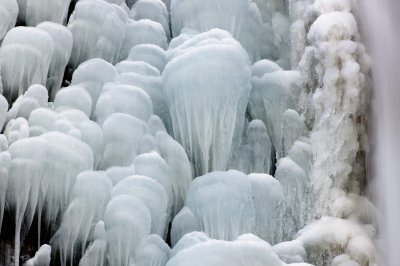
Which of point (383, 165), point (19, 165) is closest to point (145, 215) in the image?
point (19, 165)

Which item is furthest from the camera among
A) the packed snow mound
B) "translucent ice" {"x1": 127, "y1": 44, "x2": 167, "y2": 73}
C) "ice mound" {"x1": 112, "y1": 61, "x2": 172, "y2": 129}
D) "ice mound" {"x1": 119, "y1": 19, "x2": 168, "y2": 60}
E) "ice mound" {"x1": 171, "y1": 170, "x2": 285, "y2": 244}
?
"ice mound" {"x1": 119, "y1": 19, "x2": 168, "y2": 60}

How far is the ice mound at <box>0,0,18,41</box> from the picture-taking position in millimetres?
3404

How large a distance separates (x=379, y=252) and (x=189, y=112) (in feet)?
4.10

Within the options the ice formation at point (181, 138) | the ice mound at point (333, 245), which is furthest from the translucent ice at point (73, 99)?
the ice mound at point (333, 245)

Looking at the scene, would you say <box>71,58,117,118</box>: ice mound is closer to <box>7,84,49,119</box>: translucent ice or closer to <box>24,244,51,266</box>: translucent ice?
<box>7,84,49,119</box>: translucent ice

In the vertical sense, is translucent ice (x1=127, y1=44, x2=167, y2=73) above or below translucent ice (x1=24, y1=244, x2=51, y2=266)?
above

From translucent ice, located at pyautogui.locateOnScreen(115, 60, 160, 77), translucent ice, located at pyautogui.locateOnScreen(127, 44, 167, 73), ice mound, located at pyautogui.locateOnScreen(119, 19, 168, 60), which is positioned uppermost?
ice mound, located at pyautogui.locateOnScreen(119, 19, 168, 60)

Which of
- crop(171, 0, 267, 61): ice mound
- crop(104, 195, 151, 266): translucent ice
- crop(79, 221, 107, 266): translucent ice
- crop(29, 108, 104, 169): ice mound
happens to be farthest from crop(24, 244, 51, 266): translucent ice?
crop(171, 0, 267, 61): ice mound

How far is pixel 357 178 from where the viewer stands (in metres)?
3.57

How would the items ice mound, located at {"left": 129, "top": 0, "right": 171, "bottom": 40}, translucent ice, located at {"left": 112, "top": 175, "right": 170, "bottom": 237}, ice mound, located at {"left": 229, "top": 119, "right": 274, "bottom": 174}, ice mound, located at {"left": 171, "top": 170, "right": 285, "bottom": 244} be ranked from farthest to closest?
ice mound, located at {"left": 129, "top": 0, "right": 171, "bottom": 40} < ice mound, located at {"left": 229, "top": 119, "right": 274, "bottom": 174} < ice mound, located at {"left": 171, "top": 170, "right": 285, "bottom": 244} < translucent ice, located at {"left": 112, "top": 175, "right": 170, "bottom": 237}

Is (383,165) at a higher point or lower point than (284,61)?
lower

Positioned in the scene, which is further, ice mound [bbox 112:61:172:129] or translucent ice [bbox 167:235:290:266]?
ice mound [bbox 112:61:172:129]

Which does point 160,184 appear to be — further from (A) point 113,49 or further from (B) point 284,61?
(B) point 284,61

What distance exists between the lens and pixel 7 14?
343cm
